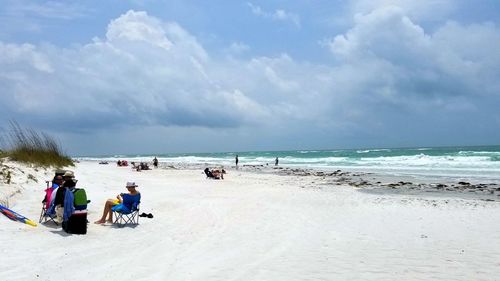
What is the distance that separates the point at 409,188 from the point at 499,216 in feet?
28.5

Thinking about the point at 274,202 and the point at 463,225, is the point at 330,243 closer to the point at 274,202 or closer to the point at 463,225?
the point at 463,225

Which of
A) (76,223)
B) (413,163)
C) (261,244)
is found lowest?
(261,244)

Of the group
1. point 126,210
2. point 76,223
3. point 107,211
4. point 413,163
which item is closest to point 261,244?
point 126,210

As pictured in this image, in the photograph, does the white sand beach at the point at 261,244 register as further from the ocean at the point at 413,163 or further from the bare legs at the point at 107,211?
the ocean at the point at 413,163

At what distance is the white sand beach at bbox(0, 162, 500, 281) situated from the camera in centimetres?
621

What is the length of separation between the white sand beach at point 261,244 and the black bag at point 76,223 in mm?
180

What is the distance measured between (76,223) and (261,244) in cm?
365

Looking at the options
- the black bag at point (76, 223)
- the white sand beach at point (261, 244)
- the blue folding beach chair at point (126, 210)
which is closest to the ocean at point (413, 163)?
the white sand beach at point (261, 244)

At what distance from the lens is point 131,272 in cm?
611

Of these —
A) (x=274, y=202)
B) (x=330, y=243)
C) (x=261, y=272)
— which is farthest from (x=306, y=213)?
(x=261, y=272)

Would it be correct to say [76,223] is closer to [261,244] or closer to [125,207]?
[125,207]

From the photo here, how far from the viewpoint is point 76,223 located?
8352mm

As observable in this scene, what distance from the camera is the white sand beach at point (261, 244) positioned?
6.21m

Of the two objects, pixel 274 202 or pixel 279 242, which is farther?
pixel 274 202
